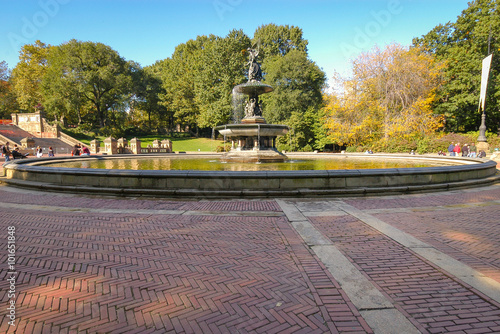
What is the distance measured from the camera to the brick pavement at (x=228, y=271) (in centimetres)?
293

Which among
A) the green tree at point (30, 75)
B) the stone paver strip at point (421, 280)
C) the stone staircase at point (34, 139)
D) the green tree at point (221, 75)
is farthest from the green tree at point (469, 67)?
the green tree at point (30, 75)

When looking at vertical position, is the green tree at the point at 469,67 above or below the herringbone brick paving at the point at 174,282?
above

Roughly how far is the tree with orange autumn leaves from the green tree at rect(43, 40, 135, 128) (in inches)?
1760

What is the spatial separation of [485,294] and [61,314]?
198 inches

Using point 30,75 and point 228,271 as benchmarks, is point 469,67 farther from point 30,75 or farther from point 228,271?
point 30,75

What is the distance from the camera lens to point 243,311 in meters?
3.12

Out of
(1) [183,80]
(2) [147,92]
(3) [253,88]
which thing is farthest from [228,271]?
(2) [147,92]

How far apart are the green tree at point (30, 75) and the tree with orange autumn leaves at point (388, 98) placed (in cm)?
6435

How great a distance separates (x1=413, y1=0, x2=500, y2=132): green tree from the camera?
3631cm

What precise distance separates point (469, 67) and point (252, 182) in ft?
142

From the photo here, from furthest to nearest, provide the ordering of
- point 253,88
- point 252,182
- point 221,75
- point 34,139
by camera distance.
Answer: point 221,75 → point 34,139 → point 253,88 → point 252,182

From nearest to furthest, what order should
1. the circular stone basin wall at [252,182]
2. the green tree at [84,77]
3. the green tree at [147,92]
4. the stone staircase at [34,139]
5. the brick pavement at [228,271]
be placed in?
1. the brick pavement at [228,271]
2. the circular stone basin wall at [252,182]
3. the stone staircase at [34,139]
4. the green tree at [84,77]
5. the green tree at [147,92]

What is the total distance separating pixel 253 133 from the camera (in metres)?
17.5

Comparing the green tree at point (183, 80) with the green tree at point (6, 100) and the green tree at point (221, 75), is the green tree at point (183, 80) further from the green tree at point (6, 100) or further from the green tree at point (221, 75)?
the green tree at point (6, 100)
